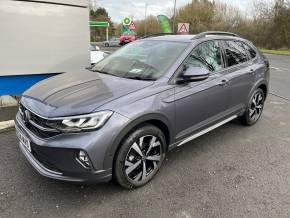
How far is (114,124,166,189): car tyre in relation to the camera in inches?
113

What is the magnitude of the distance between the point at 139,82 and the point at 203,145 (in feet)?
5.58

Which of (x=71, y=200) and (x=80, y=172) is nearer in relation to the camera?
(x=80, y=172)

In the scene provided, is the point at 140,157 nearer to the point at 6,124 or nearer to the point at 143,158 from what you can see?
the point at 143,158

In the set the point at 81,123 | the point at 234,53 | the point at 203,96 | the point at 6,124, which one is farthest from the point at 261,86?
the point at 6,124

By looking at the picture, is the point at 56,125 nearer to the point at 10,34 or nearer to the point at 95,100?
the point at 95,100

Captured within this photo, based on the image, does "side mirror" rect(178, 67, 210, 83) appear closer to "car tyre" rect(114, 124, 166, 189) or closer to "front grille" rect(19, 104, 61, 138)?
"car tyre" rect(114, 124, 166, 189)

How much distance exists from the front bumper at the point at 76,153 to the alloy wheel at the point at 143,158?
290 mm

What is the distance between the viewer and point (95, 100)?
9.15 feet

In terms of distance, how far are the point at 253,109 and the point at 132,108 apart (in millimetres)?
3131

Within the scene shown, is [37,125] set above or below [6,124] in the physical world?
above

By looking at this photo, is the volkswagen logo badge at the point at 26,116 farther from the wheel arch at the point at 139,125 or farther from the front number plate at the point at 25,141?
the wheel arch at the point at 139,125

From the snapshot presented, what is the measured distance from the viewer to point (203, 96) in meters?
3.66

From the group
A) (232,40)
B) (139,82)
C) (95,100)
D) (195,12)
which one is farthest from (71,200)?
(195,12)

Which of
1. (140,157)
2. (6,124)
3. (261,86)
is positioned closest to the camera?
(140,157)
